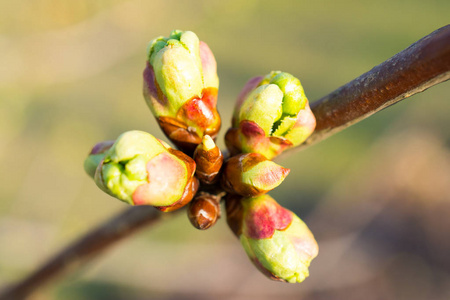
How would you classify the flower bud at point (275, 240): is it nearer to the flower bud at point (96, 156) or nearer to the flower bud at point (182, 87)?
the flower bud at point (182, 87)

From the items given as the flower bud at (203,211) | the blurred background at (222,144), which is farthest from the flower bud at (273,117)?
the blurred background at (222,144)

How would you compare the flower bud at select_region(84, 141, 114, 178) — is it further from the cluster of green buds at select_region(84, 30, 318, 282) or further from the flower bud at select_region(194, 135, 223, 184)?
the flower bud at select_region(194, 135, 223, 184)

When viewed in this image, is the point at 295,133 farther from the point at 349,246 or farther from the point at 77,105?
the point at 77,105

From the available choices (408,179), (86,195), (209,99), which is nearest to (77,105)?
(86,195)

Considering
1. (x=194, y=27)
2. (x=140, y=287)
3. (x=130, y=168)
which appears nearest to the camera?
→ (x=130, y=168)

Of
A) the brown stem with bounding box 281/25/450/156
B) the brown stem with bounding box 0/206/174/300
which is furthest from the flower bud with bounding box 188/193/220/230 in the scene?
the brown stem with bounding box 281/25/450/156

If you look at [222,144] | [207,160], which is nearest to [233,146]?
[207,160]

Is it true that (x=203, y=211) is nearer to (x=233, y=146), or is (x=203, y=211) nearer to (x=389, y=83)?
(x=233, y=146)
